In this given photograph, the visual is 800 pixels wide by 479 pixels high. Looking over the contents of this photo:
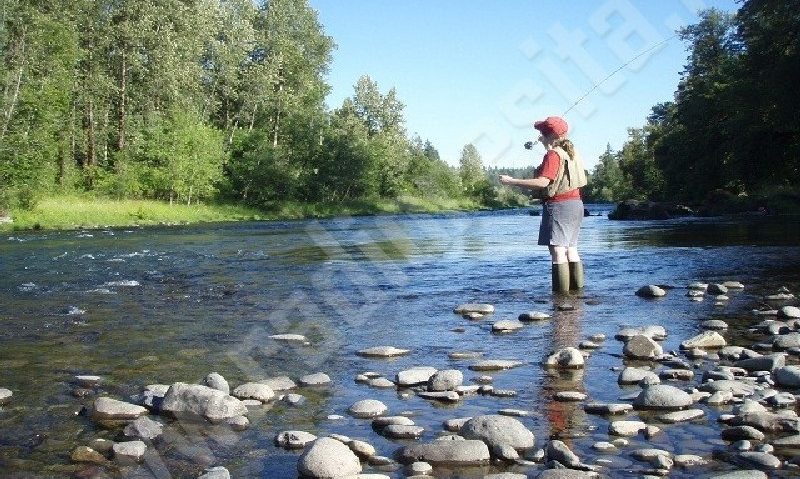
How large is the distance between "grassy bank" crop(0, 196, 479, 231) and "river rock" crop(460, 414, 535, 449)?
119ft

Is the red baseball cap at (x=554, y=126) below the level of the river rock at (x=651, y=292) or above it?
above

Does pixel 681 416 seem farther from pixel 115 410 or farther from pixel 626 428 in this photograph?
pixel 115 410

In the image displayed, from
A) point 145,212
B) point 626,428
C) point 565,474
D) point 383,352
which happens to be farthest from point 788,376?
point 145,212

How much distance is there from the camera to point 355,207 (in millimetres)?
70438

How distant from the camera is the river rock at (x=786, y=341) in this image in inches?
258

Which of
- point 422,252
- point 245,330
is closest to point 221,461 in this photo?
point 245,330

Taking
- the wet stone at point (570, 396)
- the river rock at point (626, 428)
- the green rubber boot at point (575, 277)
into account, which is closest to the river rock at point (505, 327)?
the wet stone at point (570, 396)

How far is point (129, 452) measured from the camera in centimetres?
414

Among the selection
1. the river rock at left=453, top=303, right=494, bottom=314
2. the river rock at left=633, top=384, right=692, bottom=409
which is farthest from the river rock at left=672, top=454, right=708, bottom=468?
the river rock at left=453, top=303, right=494, bottom=314

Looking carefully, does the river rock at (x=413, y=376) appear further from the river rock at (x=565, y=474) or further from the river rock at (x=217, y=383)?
the river rock at (x=565, y=474)

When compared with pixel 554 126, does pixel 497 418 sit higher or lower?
lower

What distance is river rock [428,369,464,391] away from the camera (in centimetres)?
550

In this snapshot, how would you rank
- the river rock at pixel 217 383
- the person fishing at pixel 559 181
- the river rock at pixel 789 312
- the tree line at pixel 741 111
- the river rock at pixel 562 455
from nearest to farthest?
the river rock at pixel 562 455 < the river rock at pixel 217 383 < the river rock at pixel 789 312 < the person fishing at pixel 559 181 < the tree line at pixel 741 111

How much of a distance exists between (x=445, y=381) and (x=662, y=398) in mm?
1587
